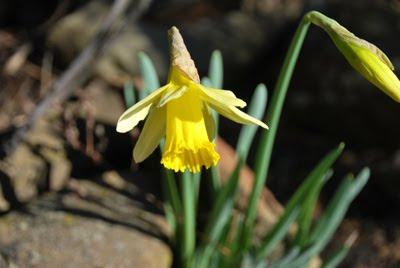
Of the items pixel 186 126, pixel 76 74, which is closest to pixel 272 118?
pixel 186 126

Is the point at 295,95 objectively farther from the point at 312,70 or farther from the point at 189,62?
the point at 189,62

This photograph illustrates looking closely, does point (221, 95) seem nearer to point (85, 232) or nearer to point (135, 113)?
point (135, 113)

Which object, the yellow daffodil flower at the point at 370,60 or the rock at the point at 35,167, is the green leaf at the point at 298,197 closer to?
the yellow daffodil flower at the point at 370,60

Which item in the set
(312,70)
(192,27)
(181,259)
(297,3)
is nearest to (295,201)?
(181,259)

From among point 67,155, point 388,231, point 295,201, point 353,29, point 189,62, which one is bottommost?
point 388,231

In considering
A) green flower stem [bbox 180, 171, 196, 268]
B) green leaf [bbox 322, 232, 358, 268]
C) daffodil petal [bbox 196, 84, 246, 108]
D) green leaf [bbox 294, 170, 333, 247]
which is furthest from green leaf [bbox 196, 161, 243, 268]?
daffodil petal [bbox 196, 84, 246, 108]

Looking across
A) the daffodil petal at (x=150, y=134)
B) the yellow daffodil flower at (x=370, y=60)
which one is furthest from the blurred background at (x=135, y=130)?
the yellow daffodil flower at (x=370, y=60)
